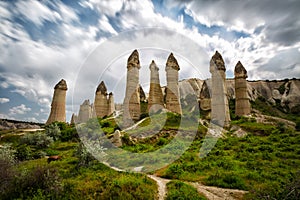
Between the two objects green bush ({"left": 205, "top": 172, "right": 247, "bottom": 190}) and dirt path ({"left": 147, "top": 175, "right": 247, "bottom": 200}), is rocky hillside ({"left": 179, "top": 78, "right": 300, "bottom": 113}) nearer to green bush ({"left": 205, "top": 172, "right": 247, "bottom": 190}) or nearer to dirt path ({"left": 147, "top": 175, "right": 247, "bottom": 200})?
green bush ({"left": 205, "top": 172, "right": 247, "bottom": 190})

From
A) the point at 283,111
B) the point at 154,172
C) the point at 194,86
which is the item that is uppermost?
the point at 194,86

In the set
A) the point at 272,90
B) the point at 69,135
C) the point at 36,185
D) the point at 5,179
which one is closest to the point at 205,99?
the point at 69,135

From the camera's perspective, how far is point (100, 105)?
44.8 meters

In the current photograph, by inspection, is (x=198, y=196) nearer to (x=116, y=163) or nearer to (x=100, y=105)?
(x=116, y=163)

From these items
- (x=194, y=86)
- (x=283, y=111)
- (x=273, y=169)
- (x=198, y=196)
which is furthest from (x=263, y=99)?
(x=198, y=196)

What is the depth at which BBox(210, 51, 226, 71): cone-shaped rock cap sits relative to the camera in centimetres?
3727

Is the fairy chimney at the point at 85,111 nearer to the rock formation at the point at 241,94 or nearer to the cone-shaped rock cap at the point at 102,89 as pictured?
the cone-shaped rock cap at the point at 102,89

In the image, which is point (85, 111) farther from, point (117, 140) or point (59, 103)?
point (117, 140)

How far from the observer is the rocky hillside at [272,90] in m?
68.1

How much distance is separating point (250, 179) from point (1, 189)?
1080 cm

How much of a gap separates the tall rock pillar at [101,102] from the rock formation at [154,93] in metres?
13.9

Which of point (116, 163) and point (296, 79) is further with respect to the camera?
point (296, 79)

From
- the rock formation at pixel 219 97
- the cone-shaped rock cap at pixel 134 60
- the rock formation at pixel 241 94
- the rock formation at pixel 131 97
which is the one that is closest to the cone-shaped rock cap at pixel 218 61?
the rock formation at pixel 219 97

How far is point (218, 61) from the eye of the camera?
37.8 meters
